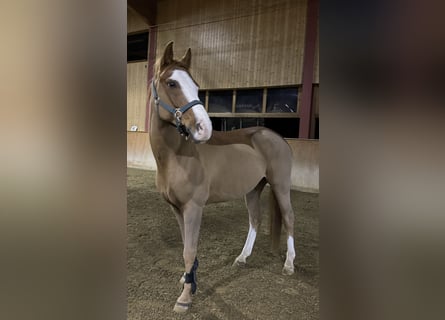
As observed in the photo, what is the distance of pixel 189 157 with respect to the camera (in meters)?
1.11

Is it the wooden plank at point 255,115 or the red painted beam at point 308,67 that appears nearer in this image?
the red painted beam at point 308,67

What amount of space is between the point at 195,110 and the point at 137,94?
5.31 m

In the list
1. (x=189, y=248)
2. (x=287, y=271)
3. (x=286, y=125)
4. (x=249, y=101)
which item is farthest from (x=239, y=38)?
(x=189, y=248)

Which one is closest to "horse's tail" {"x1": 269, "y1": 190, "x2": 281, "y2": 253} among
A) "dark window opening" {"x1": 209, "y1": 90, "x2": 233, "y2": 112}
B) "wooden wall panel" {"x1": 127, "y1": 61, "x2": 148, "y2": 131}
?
"dark window opening" {"x1": 209, "y1": 90, "x2": 233, "y2": 112}

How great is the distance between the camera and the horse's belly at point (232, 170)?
4.11ft

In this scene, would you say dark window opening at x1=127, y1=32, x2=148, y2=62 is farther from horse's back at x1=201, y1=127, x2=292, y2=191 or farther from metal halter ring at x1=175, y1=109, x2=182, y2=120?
metal halter ring at x1=175, y1=109, x2=182, y2=120

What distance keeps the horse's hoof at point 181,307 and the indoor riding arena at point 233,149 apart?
0.01m

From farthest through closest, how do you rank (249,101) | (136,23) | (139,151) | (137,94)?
(136,23) < (137,94) < (139,151) < (249,101)

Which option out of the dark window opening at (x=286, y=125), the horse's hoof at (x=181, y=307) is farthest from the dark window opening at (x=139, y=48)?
the horse's hoof at (x=181, y=307)

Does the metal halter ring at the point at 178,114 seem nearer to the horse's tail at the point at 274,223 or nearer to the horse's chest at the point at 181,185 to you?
the horse's chest at the point at 181,185

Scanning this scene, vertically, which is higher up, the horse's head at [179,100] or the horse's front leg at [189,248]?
the horse's head at [179,100]

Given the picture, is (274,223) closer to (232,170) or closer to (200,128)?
(232,170)
